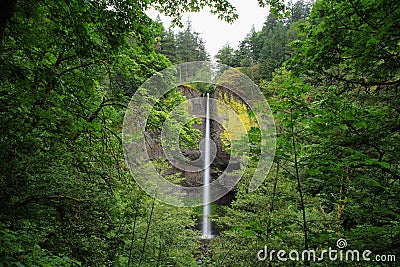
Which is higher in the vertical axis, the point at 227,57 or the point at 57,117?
the point at 227,57

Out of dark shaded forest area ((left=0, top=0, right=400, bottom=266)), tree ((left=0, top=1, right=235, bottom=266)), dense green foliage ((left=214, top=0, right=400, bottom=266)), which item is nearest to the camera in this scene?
tree ((left=0, top=1, right=235, bottom=266))

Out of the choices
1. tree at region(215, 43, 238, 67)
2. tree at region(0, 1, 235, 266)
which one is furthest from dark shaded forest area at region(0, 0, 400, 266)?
tree at region(215, 43, 238, 67)

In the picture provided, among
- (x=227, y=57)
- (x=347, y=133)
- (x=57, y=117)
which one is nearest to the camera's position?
(x=57, y=117)

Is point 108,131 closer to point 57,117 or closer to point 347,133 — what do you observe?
point 57,117

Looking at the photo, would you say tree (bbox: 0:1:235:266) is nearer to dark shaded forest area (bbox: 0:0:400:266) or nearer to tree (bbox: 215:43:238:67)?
dark shaded forest area (bbox: 0:0:400:266)

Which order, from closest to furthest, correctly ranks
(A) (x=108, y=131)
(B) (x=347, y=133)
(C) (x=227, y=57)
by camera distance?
(B) (x=347, y=133) → (A) (x=108, y=131) → (C) (x=227, y=57)

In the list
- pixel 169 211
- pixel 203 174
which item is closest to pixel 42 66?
pixel 169 211

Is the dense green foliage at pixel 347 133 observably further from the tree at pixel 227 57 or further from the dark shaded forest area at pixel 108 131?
the tree at pixel 227 57

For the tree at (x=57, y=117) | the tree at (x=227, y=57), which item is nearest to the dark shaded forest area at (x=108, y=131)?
the tree at (x=57, y=117)

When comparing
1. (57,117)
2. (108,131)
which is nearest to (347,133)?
(57,117)

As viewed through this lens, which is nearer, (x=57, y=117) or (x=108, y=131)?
(x=57, y=117)

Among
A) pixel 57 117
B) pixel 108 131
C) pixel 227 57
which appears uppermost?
pixel 227 57

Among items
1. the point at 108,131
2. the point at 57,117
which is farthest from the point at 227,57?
the point at 57,117

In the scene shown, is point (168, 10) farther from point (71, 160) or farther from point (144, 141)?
point (144, 141)
